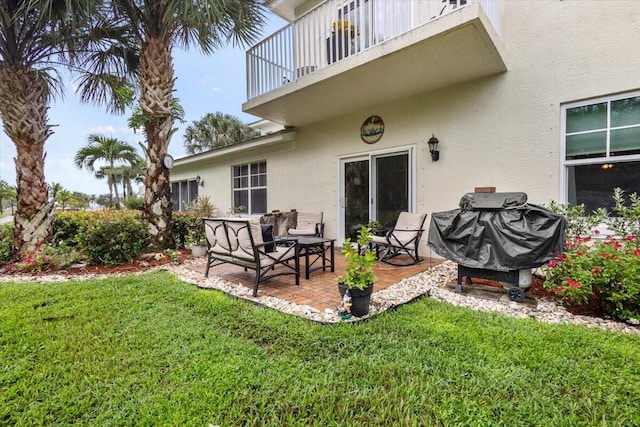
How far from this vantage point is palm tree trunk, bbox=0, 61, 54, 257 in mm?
5473

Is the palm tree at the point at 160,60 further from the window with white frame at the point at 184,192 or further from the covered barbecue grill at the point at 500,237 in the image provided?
the window with white frame at the point at 184,192

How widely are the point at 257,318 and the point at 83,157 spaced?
595 inches

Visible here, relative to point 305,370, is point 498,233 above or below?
above

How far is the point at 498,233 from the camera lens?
3770 millimetres

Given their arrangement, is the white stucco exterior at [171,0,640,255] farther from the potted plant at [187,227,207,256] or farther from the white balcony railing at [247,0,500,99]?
the potted plant at [187,227,207,256]

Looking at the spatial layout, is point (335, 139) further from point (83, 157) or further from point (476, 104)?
point (83, 157)

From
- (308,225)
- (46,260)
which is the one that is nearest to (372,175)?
(308,225)

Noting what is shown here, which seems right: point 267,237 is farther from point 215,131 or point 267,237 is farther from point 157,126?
point 215,131

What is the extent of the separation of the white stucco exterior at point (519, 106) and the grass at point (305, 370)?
3051 millimetres

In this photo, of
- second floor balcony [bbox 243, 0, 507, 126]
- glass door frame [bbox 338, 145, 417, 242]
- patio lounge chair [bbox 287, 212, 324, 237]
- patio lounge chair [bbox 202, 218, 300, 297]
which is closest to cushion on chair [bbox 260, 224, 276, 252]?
patio lounge chair [bbox 202, 218, 300, 297]

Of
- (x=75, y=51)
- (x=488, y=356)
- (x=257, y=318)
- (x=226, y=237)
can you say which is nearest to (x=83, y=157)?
(x=75, y=51)

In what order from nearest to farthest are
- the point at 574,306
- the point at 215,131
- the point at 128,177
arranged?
the point at 574,306 → the point at 215,131 → the point at 128,177

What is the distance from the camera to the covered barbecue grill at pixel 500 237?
356 centimetres

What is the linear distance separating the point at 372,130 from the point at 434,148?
1556mm
